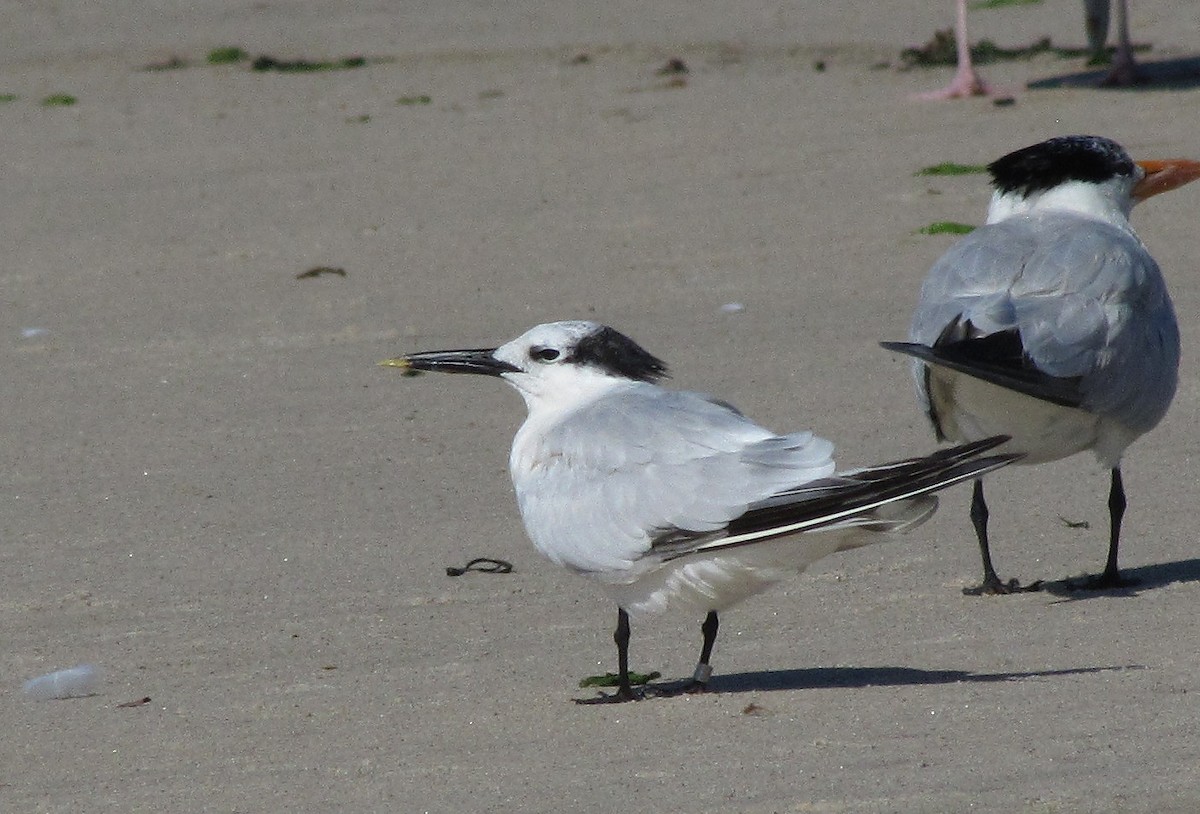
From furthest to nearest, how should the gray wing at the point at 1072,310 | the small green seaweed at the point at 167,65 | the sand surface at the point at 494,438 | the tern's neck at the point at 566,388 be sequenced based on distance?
the small green seaweed at the point at 167,65 < the gray wing at the point at 1072,310 < the tern's neck at the point at 566,388 < the sand surface at the point at 494,438

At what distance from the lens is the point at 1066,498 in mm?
6148

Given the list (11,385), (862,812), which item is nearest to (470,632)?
(862,812)

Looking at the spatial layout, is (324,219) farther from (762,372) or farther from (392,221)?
(762,372)

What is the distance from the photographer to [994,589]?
5312 millimetres

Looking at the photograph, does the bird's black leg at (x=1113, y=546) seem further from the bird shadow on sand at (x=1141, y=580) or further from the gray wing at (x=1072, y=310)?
the gray wing at (x=1072, y=310)

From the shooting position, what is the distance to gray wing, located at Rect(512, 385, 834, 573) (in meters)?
4.32

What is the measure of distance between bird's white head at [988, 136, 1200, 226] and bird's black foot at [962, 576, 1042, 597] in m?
1.11

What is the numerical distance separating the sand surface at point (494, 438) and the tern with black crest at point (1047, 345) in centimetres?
41

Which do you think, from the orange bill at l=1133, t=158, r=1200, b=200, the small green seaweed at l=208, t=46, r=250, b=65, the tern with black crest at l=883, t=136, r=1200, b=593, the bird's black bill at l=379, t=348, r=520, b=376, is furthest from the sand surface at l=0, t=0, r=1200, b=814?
the orange bill at l=1133, t=158, r=1200, b=200

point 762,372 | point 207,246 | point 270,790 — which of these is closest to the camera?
point 270,790

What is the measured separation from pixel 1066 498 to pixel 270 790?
3.01m

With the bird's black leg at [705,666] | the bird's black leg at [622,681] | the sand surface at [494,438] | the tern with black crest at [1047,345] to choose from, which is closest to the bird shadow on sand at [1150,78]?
the sand surface at [494,438]

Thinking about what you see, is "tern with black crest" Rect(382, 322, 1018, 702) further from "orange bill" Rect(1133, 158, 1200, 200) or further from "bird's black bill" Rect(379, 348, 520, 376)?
"orange bill" Rect(1133, 158, 1200, 200)

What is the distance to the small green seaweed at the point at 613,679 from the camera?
468 cm
